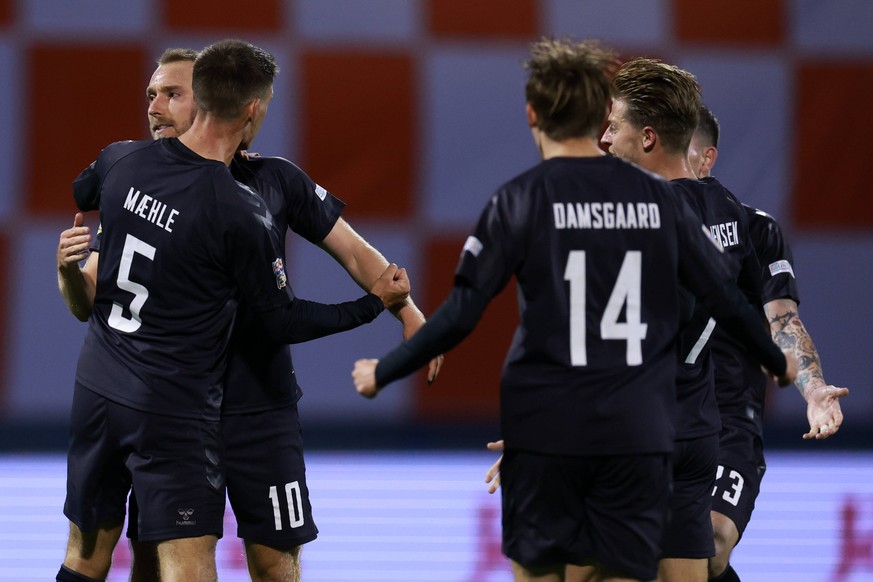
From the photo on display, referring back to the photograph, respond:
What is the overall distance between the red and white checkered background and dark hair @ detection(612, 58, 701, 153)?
3.82 metres

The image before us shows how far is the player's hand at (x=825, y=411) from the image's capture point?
135 inches

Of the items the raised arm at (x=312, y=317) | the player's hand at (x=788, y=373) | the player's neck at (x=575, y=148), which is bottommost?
the player's hand at (x=788, y=373)

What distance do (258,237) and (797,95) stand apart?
195 inches

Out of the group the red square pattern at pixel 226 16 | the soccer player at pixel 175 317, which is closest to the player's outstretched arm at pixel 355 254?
the soccer player at pixel 175 317

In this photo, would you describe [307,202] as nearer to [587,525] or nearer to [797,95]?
[587,525]

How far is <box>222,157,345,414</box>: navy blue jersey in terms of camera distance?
318 cm

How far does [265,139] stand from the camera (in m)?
6.93

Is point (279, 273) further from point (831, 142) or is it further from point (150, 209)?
point (831, 142)

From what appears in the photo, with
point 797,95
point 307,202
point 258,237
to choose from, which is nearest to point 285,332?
point 258,237

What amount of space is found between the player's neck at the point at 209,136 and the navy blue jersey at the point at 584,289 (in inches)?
30.6

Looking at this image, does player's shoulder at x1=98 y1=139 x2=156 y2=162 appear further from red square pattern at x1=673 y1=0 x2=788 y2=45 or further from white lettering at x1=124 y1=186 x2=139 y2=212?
red square pattern at x1=673 y1=0 x2=788 y2=45

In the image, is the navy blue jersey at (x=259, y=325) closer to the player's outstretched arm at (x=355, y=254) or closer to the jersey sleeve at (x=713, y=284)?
the player's outstretched arm at (x=355, y=254)

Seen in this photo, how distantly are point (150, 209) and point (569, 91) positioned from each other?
103 centimetres

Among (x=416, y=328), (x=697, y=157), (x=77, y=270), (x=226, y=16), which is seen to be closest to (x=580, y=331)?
(x=416, y=328)
